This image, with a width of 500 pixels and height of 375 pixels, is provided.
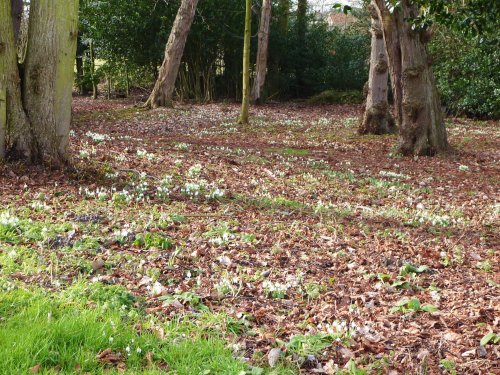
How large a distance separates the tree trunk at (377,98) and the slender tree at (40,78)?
11414mm

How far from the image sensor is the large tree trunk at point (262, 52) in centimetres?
2862

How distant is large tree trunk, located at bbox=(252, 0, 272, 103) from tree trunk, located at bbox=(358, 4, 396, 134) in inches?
503

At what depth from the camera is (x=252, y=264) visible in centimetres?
559

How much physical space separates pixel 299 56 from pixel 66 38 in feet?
88.4

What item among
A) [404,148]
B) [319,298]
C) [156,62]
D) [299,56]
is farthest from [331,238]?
[299,56]

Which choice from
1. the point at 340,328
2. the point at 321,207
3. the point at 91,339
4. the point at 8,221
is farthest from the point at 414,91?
the point at 91,339

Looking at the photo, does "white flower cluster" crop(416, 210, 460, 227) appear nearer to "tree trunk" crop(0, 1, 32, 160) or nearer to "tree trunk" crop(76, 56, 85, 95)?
"tree trunk" crop(0, 1, 32, 160)

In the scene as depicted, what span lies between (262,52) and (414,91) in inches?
709

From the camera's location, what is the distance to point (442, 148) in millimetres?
13625

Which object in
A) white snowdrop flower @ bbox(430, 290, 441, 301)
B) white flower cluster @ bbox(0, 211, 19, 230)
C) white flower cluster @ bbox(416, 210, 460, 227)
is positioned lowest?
white snowdrop flower @ bbox(430, 290, 441, 301)

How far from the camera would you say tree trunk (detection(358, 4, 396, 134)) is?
55.6ft

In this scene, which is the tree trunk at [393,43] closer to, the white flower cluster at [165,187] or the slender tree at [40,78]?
the white flower cluster at [165,187]

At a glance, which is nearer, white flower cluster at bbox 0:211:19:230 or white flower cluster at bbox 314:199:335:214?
white flower cluster at bbox 0:211:19:230

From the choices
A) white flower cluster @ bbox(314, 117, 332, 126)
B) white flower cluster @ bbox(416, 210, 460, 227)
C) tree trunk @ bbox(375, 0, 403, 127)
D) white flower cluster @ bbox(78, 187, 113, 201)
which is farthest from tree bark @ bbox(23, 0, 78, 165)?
white flower cluster @ bbox(314, 117, 332, 126)
